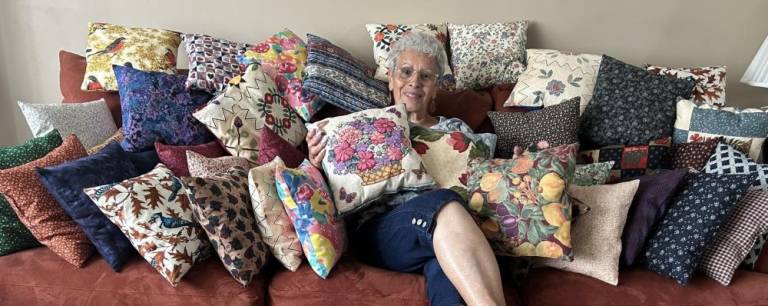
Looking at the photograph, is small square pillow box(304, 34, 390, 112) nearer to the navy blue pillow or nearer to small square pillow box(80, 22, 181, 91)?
small square pillow box(80, 22, 181, 91)

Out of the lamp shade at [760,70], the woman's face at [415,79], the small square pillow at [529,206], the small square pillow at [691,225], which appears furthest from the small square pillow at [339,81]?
the lamp shade at [760,70]

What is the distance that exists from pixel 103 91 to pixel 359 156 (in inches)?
52.2

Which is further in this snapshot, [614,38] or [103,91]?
[614,38]

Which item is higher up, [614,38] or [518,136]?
[614,38]

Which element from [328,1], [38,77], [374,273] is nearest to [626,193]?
[374,273]

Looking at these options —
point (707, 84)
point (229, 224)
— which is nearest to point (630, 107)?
point (707, 84)

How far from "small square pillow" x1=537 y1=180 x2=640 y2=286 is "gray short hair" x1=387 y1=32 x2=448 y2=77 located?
0.83 m

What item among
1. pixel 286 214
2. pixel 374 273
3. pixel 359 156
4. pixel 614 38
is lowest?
pixel 374 273

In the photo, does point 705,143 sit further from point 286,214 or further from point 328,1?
point 328,1

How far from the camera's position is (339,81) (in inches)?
87.7

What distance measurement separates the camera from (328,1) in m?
2.61

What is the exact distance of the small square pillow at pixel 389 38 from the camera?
247 cm

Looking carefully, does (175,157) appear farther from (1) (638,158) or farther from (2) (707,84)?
(2) (707,84)

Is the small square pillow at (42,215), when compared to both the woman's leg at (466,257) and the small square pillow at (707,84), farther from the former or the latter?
the small square pillow at (707,84)
